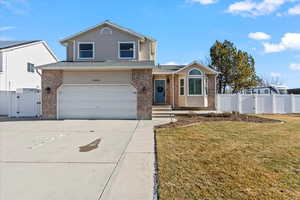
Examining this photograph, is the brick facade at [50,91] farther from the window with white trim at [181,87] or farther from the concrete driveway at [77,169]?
the window with white trim at [181,87]

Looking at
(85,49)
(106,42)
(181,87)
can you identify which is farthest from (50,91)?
(181,87)

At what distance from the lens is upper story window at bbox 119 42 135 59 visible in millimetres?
16625

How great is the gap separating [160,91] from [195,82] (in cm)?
327

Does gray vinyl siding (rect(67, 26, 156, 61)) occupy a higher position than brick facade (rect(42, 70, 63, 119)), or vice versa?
gray vinyl siding (rect(67, 26, 156, 61))

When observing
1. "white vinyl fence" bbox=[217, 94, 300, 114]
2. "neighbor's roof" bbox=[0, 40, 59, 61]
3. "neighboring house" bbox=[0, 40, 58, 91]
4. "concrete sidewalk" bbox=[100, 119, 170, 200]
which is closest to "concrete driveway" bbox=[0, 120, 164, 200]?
"concrete sidewalk" bbox=[100, 119, 170, 200]

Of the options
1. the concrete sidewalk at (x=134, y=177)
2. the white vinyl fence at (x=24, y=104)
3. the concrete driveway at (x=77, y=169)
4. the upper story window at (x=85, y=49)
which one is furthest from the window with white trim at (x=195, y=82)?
the white vinyl fence at (x=24, y=104)

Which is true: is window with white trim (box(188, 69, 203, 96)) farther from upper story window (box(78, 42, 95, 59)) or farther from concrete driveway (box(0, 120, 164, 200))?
concrete driveway (box(0, 120, 164, 200))

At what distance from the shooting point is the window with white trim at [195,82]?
1702 cm

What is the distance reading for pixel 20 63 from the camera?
65.5 ft

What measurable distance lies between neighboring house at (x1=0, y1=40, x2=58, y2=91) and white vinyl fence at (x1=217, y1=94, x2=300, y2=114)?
63.7ft

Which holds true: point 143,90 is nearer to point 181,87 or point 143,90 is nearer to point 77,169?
point 181,87

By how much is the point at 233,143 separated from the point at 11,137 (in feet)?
28.3

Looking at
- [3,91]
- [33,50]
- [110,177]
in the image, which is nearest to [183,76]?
[110,177]

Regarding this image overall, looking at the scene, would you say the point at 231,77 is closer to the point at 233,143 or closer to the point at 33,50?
the point at 233,143
